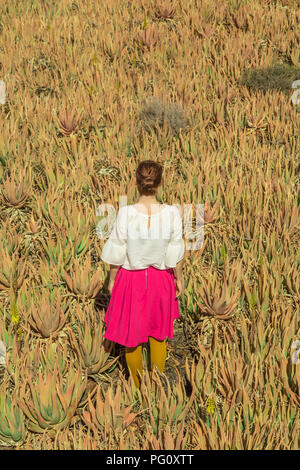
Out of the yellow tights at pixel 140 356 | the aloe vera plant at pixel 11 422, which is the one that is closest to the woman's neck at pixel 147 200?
the yellow tights at pixel 140 356

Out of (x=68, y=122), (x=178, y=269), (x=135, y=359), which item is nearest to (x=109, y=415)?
(x=135, y=359)

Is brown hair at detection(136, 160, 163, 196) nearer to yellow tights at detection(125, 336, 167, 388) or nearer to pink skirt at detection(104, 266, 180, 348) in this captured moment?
pink skirt at detection(104, 266, 180, 348)

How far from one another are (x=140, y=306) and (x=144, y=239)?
362mm

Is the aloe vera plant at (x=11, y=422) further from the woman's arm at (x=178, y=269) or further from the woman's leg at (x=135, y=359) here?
the woman's arm at (x=178, y=269)

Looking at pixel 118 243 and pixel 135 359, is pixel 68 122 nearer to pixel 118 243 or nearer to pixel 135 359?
pixel 118 243

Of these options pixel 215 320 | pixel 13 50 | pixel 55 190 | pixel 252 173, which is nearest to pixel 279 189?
pixel 252 173

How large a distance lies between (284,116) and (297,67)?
2.00 metres

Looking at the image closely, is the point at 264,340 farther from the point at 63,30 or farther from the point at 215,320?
the point at 63,30

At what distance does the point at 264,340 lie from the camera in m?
2.77

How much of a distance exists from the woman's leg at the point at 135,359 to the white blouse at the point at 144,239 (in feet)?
1.61

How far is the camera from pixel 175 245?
102 inches

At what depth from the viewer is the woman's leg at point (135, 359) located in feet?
9.01

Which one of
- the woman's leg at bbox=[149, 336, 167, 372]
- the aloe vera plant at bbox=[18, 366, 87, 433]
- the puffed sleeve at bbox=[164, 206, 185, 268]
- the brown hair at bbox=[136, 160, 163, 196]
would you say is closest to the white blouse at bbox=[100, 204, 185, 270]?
the puffed sleeve at bbox=[164, 206, 185, 268]

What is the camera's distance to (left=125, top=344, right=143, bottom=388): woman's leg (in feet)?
9.01
